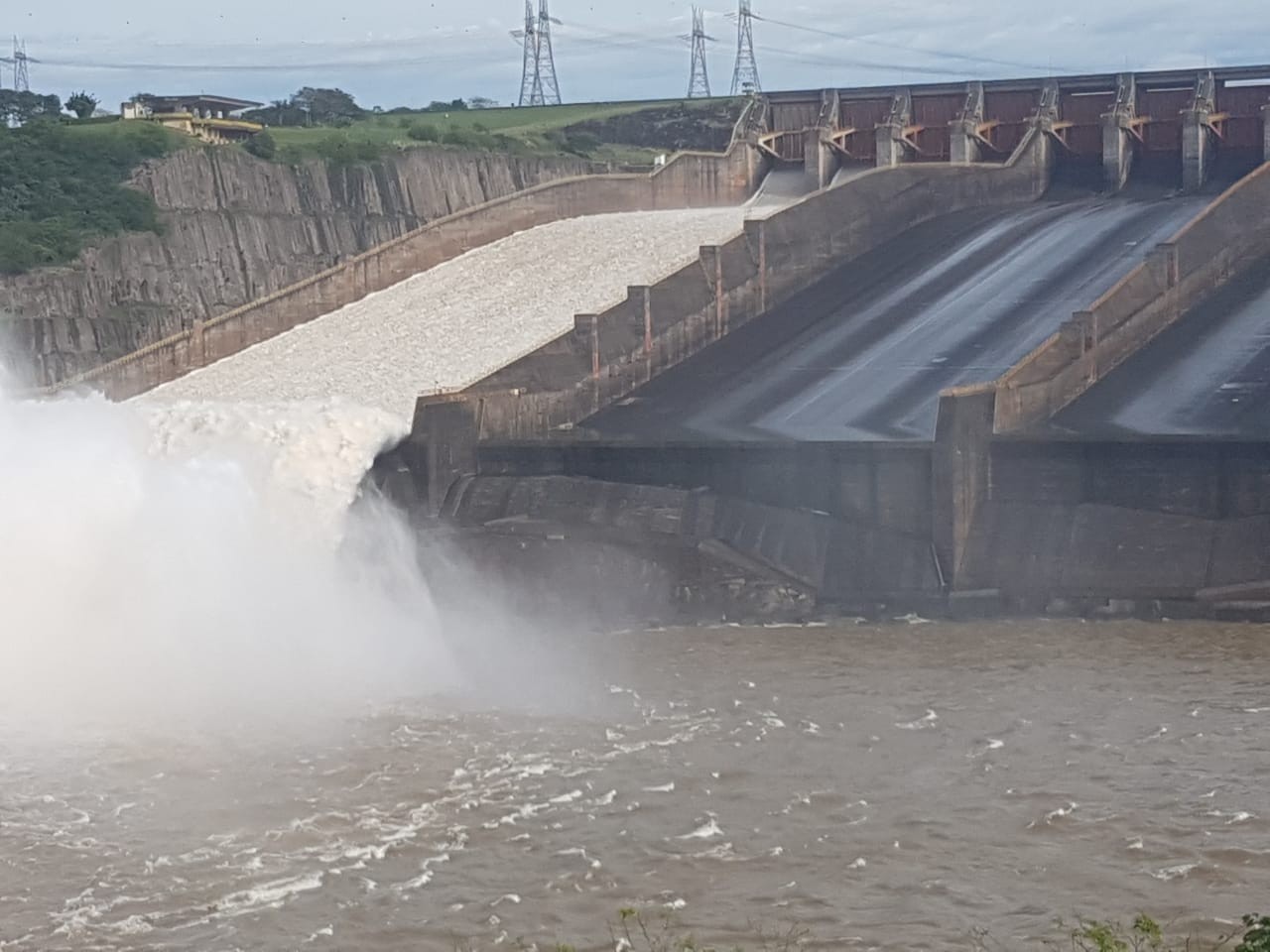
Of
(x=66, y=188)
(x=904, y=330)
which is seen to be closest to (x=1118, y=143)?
(x=904, y=330)

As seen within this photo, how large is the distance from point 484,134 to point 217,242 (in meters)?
15.4

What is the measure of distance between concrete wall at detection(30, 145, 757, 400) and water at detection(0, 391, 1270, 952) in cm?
1011

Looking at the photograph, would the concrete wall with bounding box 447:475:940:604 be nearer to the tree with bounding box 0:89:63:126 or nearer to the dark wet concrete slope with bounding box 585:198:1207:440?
the dark wet concrete slope with bounding box 585:198:1207:440

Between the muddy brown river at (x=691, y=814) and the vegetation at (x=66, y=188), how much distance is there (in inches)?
922

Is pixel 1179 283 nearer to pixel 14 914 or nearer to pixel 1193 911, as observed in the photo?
pixel 1193 911

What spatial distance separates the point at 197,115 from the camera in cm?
6562

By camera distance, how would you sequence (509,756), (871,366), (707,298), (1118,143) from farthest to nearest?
(1118,143), (707,298), (871,366), (509,756)

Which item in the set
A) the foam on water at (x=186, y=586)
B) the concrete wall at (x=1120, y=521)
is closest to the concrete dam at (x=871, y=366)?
the concrete wall at (x=1120, y=521)

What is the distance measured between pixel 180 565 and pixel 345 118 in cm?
5192

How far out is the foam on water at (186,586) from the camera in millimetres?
21906

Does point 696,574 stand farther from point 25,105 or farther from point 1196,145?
point 25,105

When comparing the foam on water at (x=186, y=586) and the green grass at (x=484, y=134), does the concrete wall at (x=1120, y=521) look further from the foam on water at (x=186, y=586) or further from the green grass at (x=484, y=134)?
the green grass at (x=484, y=134)

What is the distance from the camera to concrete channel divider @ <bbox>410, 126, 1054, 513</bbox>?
31703mm

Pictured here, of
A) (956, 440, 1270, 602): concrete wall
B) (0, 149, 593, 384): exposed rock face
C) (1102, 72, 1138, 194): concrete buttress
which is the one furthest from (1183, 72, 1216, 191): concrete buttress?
(0, 149, 593, 384): exposed rock face
